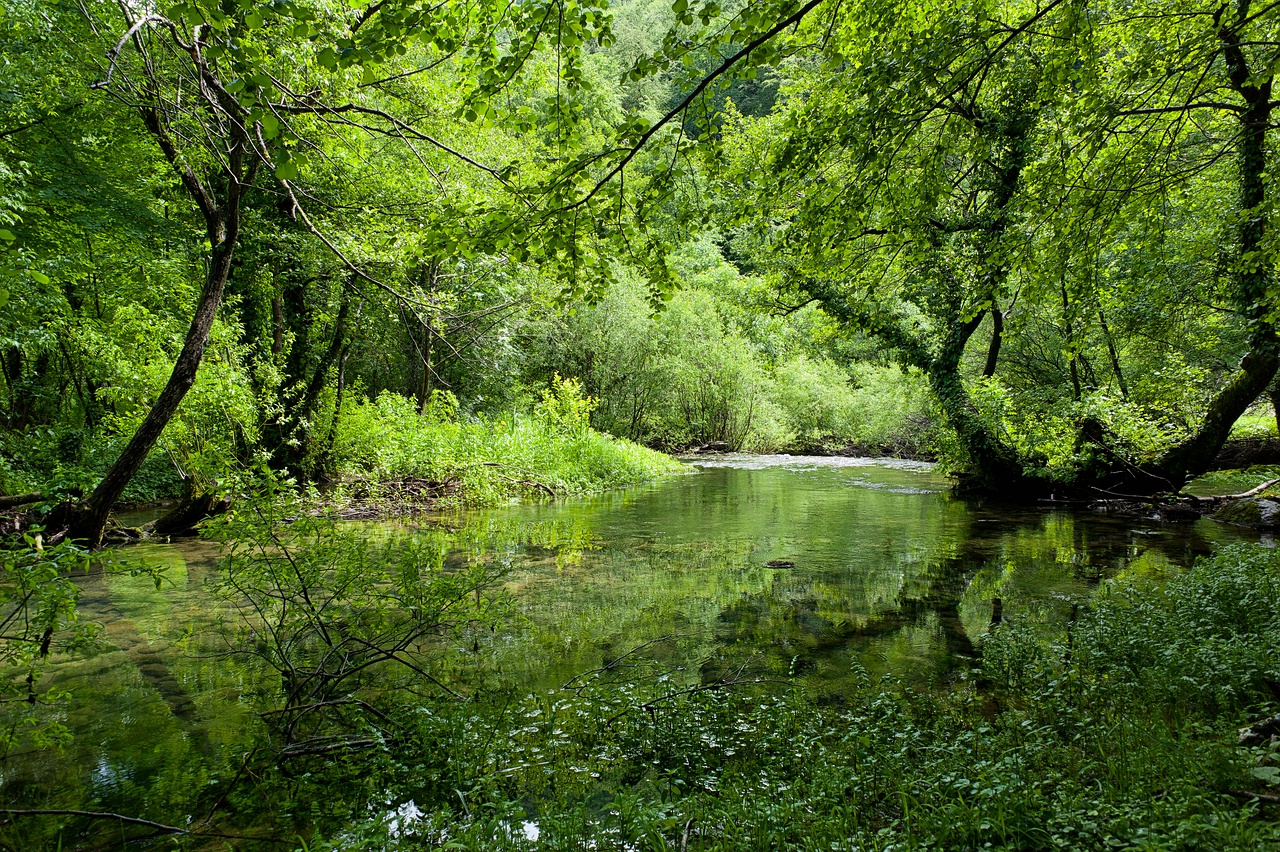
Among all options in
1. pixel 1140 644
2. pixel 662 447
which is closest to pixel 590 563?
pixel 1140 644

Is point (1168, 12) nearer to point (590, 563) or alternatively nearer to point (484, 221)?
point (484, 221)

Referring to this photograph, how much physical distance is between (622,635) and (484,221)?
3634mm

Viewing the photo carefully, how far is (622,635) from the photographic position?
5.54m

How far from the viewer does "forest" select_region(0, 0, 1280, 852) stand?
305 centimetres

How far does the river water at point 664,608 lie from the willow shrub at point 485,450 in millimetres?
2273

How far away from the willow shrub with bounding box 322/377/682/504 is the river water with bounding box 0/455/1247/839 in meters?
2.27

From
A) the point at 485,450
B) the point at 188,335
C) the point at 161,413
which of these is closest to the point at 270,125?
the point at 161,413

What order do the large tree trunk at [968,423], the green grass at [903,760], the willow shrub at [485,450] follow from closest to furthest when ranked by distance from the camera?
the green grass at [903,760]
the willow shrub at [485,450]
the large tree trunk at [968,423]

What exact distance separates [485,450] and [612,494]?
11.6ft

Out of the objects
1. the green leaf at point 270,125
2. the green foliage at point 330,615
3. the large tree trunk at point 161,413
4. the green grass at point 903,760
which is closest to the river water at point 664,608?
the green foliage at point 330,615

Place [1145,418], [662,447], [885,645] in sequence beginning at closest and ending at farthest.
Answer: [885,645] → [1145,418] → [662,447]

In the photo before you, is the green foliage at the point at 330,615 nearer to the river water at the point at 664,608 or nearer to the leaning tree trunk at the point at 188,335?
the river water at the point at 664,608

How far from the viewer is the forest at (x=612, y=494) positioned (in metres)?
3.05

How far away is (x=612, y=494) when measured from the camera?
16453 millimetres
